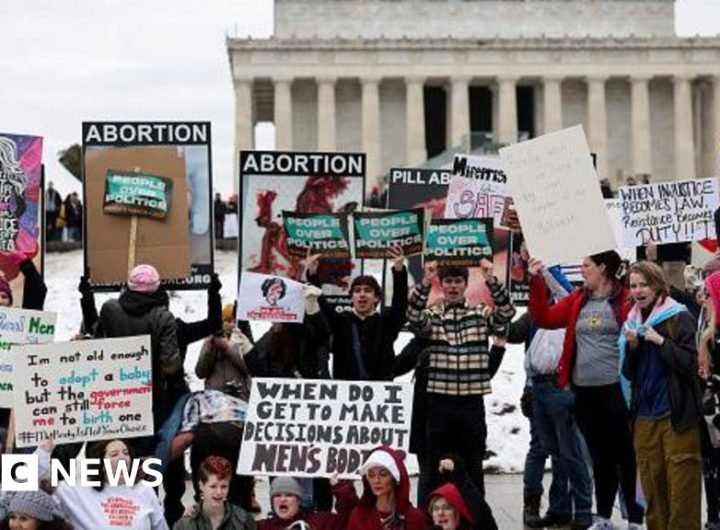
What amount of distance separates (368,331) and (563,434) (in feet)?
6.60

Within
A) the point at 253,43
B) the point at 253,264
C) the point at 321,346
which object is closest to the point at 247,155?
the point at 253,264

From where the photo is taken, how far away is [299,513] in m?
8.60

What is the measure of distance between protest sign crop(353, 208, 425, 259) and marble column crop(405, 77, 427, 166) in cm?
5202

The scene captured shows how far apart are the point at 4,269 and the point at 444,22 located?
55782 mm

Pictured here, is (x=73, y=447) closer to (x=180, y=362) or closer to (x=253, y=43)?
(x=180, y=362)

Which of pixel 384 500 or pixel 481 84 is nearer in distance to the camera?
pixel 384 500

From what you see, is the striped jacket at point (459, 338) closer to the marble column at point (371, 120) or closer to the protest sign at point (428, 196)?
the protest sign at point (428, 196)

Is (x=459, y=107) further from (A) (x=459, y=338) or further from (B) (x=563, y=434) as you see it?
(A) (x=459, y=338)

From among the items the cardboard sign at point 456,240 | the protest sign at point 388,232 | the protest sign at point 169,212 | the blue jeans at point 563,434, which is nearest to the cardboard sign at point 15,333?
the protest sign at point 169,212

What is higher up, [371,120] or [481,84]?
[481,84]

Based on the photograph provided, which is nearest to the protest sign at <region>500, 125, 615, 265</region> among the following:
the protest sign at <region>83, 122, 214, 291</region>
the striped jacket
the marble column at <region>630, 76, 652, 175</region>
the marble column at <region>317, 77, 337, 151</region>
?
the striped jacket

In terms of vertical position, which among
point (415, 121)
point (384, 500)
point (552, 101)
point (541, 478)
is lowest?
point (541, 478)

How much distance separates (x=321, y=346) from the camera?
1016 cm

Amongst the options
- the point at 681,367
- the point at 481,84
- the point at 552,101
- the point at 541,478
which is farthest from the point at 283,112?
the point at 681,367
